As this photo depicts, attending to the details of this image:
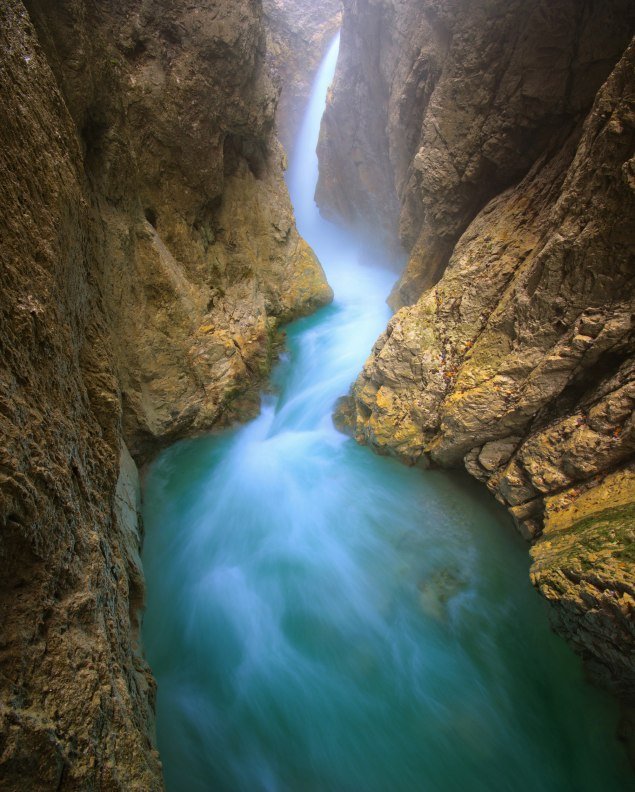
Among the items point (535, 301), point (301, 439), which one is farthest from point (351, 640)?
point (535, 301)

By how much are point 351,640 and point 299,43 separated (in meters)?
22.3

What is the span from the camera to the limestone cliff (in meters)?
3.07

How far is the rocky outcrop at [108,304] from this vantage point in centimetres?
160

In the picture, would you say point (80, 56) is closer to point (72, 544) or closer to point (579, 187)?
point (72, 544)

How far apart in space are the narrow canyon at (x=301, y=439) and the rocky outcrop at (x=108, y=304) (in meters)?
0.02

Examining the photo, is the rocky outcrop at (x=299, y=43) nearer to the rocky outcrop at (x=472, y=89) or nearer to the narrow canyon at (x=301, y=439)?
the rocky outcrop at (x=472, y=89)

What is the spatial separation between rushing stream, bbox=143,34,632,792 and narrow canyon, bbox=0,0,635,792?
0.09ft

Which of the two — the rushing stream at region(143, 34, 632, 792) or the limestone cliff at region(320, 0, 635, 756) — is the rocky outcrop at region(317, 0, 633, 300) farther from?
the rushing stream at region(143, 34, 632, 792)

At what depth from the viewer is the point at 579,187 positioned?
343cm

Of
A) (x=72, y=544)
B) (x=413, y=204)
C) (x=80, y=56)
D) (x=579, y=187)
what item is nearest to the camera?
(x=72, y=544)

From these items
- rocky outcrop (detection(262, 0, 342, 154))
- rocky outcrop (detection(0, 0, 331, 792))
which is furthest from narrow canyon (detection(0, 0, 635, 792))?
rocky outcrop (detection(262, 0, 342, 154))

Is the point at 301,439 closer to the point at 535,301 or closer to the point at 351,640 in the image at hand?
the point at 351,640

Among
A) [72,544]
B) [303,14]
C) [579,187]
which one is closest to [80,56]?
[72,544]

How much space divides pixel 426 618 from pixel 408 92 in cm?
872
